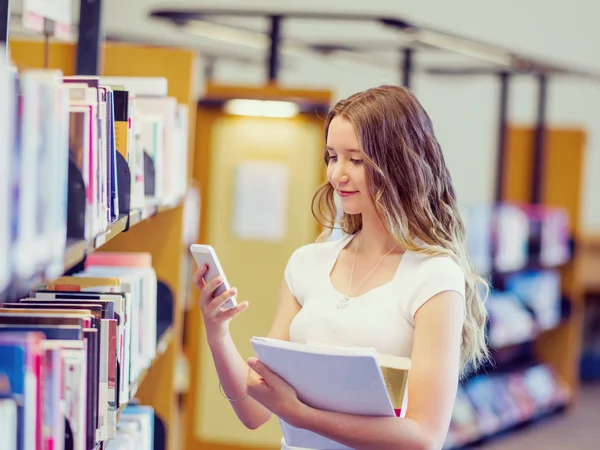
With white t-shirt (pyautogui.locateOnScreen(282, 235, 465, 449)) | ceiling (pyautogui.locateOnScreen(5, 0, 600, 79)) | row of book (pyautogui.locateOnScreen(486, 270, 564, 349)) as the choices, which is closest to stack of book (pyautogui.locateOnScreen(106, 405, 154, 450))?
white t-shirt (pyautogui.locateOnScreen(282, 235, 465, 449))

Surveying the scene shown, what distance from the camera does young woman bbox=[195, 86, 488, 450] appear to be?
75.0 inches

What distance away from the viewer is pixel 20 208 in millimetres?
1330

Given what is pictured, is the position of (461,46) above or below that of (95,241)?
above

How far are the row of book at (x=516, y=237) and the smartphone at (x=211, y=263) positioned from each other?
11.7ft

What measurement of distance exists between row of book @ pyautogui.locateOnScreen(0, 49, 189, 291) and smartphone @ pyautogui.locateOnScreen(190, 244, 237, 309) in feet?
0.66

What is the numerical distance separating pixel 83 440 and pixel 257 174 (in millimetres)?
3176

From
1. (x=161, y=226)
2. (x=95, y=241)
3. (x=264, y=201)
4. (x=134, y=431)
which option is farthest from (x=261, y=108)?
(x=95, y=241)

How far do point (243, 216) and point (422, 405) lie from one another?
2994 mm

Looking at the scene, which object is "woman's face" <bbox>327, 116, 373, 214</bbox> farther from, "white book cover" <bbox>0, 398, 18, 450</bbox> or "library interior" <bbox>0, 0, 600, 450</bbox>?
"white book cover" <bbox>0, 398, 18, 450</bbox>

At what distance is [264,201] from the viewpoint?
4809 millimetres

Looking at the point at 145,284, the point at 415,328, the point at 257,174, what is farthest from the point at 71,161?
the point at 257,174

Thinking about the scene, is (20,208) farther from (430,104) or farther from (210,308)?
(430,104)

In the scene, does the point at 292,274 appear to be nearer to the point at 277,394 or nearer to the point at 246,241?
the point at 277,394

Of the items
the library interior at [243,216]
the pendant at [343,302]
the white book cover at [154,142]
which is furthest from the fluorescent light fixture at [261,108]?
the pendant at [343,302]
